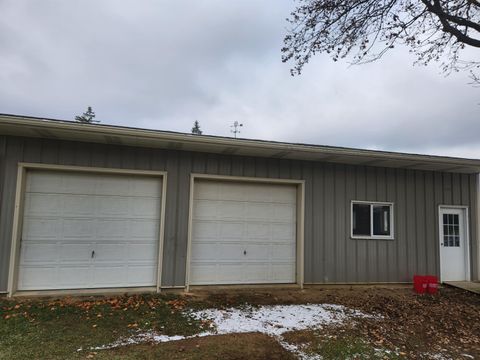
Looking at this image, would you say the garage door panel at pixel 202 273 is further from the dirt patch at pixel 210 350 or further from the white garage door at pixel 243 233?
the dirt patch at pixel 210 350

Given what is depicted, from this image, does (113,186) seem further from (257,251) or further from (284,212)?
(284,212)

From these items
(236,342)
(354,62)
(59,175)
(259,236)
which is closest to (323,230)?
(259,236)

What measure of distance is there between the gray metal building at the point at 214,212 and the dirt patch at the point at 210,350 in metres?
2.81

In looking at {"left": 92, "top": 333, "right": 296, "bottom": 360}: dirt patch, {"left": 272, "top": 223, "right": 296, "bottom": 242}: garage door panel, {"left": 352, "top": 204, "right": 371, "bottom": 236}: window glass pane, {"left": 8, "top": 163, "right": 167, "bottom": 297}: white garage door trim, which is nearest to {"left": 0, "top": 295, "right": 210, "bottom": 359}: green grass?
{"left": 92, "top": 333, "right": 296, "bottom": 360}: dirt patch

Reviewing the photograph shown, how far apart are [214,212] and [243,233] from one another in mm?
803

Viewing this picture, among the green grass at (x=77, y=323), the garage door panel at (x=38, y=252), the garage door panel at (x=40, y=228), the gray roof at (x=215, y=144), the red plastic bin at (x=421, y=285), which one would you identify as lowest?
the green grass at (x=77, y=323)

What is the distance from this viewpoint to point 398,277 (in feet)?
26.4

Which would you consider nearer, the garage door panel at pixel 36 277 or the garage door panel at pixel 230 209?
the garage door panel at pixel 36 277

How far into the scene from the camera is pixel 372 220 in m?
8.05

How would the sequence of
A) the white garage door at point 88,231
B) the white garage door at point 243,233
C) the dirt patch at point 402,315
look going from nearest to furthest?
the dirt patch at point 402,315
the white garage door at point 88,231
the white garage door at point 243,233

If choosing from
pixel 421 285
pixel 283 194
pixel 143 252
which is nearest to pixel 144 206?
pixel 143 252

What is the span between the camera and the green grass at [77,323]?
382 centimetres

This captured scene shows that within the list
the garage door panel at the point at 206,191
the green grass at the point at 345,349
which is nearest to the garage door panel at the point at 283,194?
the garage door panel at the point at 206,191

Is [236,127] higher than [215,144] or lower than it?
higher
